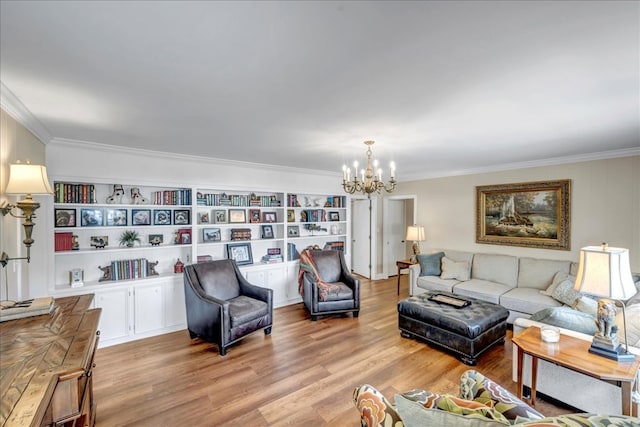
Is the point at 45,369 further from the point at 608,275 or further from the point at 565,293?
the point at 565,293

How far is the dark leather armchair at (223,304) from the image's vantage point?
3.06 m

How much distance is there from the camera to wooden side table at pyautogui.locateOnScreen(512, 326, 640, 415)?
5.50 feet

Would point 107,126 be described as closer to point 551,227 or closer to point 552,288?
point 552,288

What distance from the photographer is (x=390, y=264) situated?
656cm

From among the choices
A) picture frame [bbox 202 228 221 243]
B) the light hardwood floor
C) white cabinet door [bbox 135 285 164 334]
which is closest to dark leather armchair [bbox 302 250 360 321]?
the light hardwood floor

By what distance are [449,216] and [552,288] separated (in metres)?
2.05

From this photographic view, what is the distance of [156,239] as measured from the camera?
12.5 ft

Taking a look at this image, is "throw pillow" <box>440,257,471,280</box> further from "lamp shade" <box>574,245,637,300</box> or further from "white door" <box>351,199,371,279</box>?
"lamp shade" <box>574,245,637,300</box>

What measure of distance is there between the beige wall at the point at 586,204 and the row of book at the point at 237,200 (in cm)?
340

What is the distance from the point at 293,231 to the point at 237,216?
112 cm

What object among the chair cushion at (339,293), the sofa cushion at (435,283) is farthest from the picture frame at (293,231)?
the sofa cushion at (435,283)

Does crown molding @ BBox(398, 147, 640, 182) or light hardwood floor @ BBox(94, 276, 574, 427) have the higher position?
crown molding @ BBox(398, 147, 640, 182)

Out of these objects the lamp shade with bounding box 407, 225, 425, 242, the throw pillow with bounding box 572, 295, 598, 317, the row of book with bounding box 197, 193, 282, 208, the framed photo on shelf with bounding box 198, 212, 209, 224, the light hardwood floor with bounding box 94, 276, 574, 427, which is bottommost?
the light hardwood floor with bounding box 94, 276, 574, 427

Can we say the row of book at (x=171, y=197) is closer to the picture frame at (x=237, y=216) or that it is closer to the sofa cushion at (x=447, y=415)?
the picture frame at (x=237, y=216)
